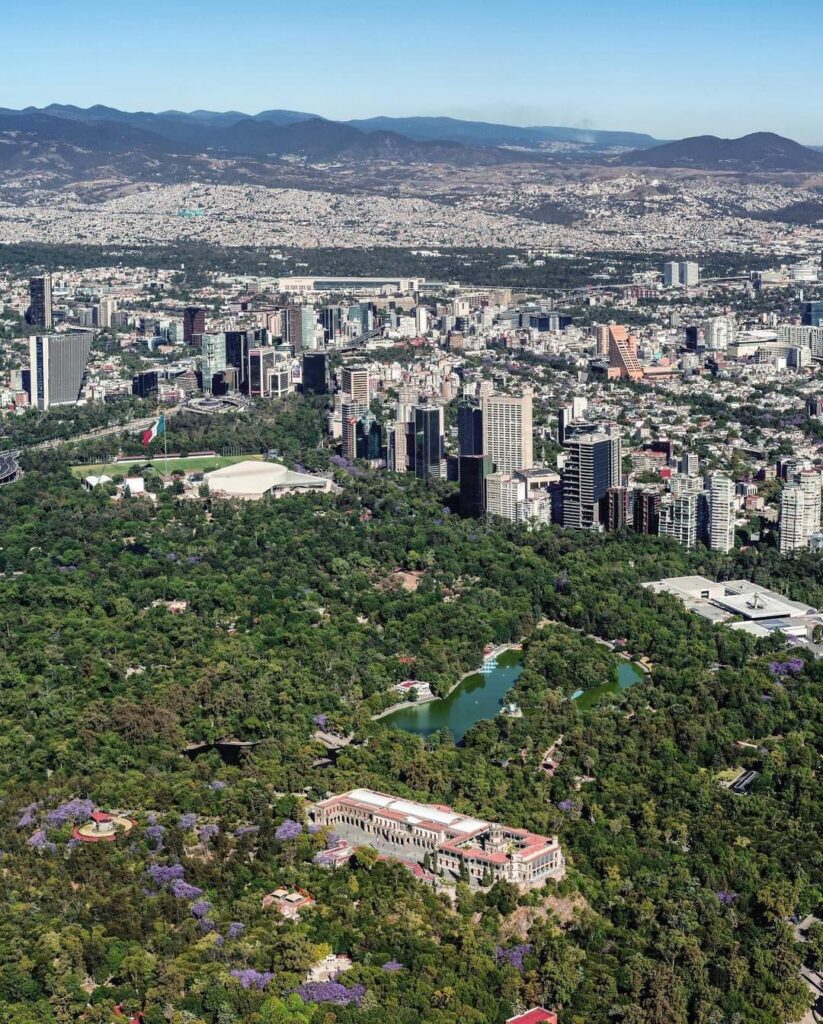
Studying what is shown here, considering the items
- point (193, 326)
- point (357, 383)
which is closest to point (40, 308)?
point (193, 326)

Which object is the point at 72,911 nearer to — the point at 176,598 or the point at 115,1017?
the point at 115,1017

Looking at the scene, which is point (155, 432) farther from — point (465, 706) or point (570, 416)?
point (465, 706)

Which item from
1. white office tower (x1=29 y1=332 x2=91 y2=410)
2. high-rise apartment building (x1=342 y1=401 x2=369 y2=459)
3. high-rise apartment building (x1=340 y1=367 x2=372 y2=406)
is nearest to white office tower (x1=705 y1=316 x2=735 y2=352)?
high-rise apartment building (x1=340 y1=367 x2=372 y2=406)

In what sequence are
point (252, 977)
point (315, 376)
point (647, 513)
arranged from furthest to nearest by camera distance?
point (315, 376) < point (647, 513) < point (252, 977)

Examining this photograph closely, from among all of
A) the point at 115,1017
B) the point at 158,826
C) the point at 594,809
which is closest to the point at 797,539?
the point at 594,809

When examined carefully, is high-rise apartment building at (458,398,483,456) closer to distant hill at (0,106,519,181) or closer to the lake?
the lake

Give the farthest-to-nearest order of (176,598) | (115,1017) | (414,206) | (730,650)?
(414,206), (176,598), (730,650), (115,1017)
